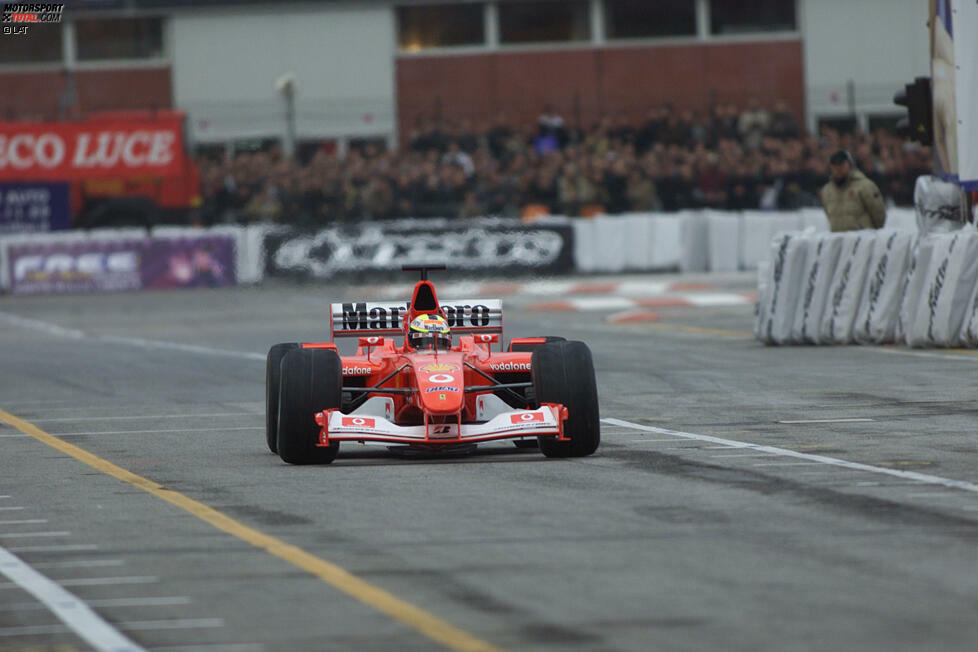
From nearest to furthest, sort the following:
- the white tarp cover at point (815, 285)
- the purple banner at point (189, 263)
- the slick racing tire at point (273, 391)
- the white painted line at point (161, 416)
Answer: the slick racing tire at point (273, 391), the white painted line at point (161, 416), the white tarp cover at point (815, 285), the purple banner at point (189, 263)

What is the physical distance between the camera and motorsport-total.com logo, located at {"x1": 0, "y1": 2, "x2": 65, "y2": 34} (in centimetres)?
3816

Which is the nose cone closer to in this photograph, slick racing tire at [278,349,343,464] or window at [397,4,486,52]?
slick racing tire at [278,349,343,464]

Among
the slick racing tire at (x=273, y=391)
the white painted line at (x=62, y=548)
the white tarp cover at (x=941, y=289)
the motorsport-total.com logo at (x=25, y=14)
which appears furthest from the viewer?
the motorsport-total.com logo at (x=25, y=14)

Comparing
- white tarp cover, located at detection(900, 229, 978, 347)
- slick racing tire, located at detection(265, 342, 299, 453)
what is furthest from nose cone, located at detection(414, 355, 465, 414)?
white tarp cover, located at detection(900, 229, 978, 347)

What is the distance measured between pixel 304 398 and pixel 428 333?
97cm

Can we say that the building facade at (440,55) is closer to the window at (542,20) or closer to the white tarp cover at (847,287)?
the window at (542,20)

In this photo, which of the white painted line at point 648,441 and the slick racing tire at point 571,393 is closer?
the slick racing tire at point 571,393

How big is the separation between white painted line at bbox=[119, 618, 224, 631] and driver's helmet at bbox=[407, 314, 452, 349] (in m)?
4.68

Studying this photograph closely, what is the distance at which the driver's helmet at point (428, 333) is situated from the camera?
10.5 meters

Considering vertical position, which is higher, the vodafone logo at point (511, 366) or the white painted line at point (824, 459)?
the vodafone logo at point (511, 366)

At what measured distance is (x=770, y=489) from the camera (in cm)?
857

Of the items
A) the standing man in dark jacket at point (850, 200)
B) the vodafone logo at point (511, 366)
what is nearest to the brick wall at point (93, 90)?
the standing man in dark jacket at point (850, 200)

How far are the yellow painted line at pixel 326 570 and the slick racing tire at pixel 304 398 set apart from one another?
31.6 inches

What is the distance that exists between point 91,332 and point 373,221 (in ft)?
29.7
